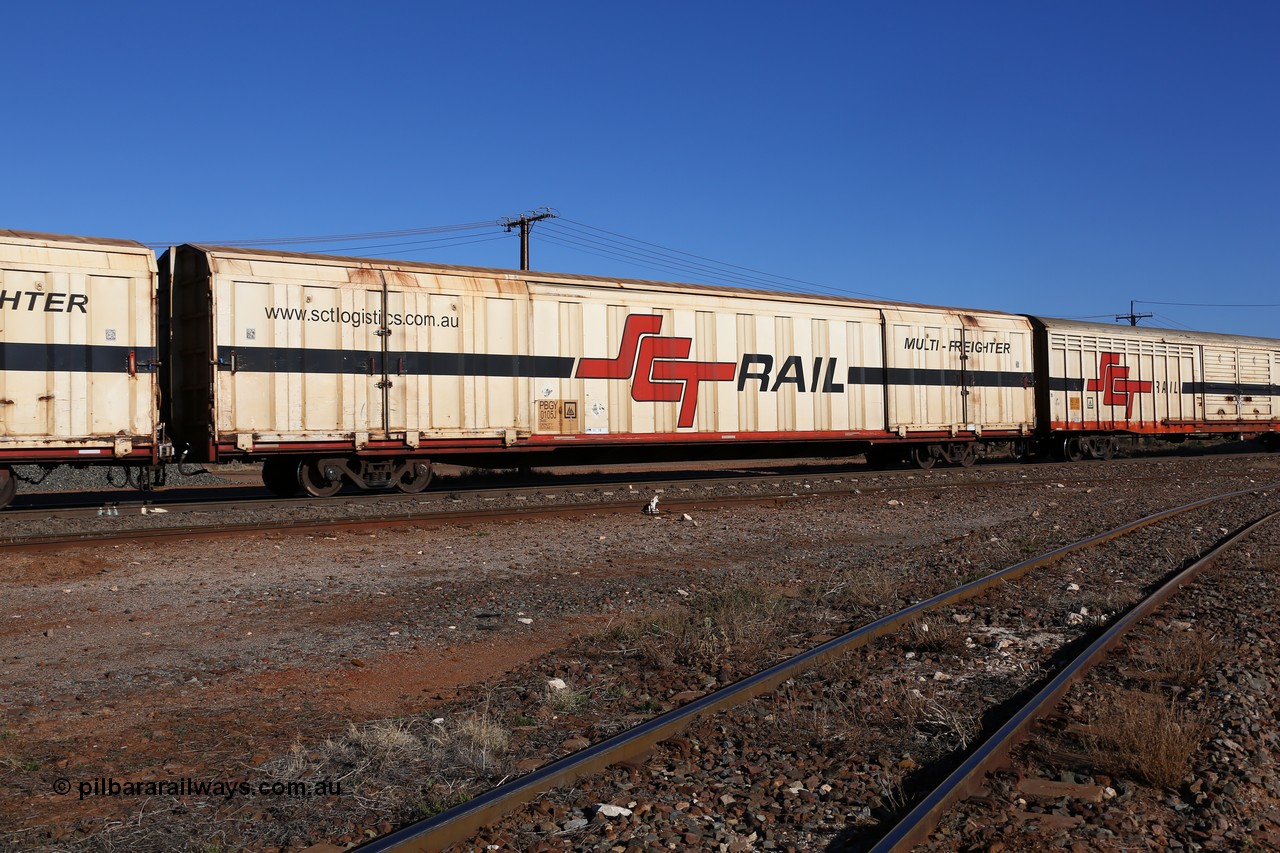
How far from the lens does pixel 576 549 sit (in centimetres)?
1084

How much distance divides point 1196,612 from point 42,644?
8480 mm

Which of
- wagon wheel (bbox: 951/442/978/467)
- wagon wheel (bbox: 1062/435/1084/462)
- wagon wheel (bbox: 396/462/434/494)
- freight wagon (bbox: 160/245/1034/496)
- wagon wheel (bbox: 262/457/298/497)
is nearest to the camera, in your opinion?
freight wagon (bbox: 160/245/1034/496)

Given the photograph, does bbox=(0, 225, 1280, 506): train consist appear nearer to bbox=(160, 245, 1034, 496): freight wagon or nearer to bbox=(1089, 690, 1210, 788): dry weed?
bbox=(160, 245, 1034, 496): freight wagon

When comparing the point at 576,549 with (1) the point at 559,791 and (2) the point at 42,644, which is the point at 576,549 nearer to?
(2) the point at 42,644

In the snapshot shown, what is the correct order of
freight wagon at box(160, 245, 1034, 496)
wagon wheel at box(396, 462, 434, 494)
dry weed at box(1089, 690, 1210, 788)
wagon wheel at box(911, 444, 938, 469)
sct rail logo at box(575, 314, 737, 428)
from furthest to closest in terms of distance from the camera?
wagon wheel at box(911, 444, 938, 469) < sct rail logo at box(575, 314, 737, 428) < wagon wheel at box(396, 462, 434, 494) < freight wagon at box(160, 245, 1034, 496) < dry weed at box(1089, 690, 1210, 788)

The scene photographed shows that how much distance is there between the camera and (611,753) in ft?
13.4

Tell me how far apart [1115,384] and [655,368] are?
15.0m

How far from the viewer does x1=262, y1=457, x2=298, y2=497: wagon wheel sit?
14914 mm

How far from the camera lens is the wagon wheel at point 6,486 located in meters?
12.4

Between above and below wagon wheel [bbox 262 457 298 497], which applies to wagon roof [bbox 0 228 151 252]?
above

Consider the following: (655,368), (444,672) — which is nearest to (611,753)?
(444,672)

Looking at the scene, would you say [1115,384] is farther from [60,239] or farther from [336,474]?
[60,239]

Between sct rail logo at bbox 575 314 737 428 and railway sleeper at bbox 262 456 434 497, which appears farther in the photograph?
sct rail logo at bbox 575 314 737 428

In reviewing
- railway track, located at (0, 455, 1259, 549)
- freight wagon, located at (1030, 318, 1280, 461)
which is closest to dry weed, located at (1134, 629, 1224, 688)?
railway track, located at (0, 455, 1259, 549)
